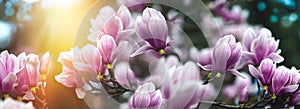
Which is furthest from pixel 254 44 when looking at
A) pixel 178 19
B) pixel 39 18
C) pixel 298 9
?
pixel 298 9

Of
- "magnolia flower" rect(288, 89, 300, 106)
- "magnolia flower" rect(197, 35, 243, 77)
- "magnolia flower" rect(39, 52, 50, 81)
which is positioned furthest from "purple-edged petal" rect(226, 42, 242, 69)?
"magnolia flower" rect(39, 52, 50, 81)

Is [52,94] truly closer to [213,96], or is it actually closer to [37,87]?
[37,87]

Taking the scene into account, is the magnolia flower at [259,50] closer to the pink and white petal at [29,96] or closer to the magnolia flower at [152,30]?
the magnolia flower at [152,30]

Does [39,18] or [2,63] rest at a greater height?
[39,18]

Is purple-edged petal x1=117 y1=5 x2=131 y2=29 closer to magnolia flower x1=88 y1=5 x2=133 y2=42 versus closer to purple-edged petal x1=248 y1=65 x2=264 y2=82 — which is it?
magnolia flower x1=88 y1=5 x2=133 y2=42

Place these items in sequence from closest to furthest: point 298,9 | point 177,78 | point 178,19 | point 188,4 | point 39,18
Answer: point 177,78, point 178,19, point 188,4, point 39,18, point 298,9

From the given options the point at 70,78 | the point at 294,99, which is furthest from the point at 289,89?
the point at 70,78

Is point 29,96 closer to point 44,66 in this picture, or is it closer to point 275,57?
point 44,66
